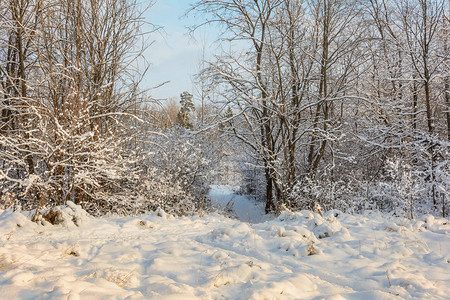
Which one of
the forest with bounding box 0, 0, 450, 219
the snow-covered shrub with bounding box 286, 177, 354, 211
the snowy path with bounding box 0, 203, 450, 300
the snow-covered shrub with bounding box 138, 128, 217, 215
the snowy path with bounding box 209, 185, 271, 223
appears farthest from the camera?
the snowy path with bounding box 209, 185, 271, 223

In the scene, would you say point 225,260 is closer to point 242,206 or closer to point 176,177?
point 176,177

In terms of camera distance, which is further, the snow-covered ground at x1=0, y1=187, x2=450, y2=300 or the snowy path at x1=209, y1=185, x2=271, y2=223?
the snowy path at x1=209, y1=185, x2=271, y2=223

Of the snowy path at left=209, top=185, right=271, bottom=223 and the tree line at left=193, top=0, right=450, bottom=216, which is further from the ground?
the tree line at left=193, top=0, right=450, bottom=216

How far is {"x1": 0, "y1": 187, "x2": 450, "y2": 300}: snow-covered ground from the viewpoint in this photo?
2316mm

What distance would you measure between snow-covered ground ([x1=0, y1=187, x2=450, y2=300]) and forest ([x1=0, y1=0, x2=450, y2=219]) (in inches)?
73.1

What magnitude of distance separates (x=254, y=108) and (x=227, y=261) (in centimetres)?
776

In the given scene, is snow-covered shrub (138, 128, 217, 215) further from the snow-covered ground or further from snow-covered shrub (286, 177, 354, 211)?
the snow-covered ground

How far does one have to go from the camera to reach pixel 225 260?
3.24 m

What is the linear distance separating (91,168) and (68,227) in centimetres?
170

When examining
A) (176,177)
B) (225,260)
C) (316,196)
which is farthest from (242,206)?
(225,260)

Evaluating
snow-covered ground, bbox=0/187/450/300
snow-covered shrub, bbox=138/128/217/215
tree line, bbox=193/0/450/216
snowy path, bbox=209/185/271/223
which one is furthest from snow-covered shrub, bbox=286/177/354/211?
snowy path, bbox=209/185/271/223

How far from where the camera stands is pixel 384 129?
32.6ft

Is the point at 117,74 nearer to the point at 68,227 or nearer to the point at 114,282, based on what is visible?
the point at 68,227

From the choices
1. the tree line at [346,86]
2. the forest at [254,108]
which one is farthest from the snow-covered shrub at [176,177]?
the tree line at [346,86]
